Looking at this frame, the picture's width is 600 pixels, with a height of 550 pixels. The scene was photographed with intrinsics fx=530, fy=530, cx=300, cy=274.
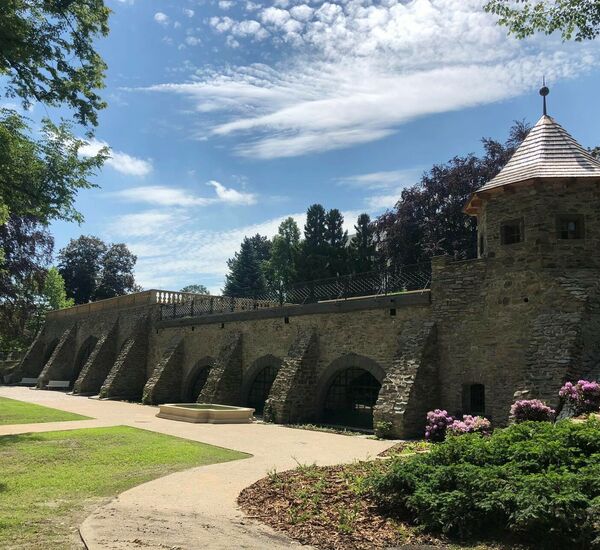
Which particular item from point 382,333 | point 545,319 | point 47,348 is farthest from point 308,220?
point 545,319

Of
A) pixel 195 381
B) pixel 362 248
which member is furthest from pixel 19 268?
A: pixel 362 248

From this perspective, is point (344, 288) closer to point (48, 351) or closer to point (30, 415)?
point (30, 415)

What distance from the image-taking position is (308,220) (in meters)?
47.8

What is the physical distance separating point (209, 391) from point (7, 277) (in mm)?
19999

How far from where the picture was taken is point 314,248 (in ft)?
148

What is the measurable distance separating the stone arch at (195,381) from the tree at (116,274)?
38.5 metres

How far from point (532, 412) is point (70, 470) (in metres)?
8.67

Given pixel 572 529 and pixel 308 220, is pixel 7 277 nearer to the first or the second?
pixel 308 220

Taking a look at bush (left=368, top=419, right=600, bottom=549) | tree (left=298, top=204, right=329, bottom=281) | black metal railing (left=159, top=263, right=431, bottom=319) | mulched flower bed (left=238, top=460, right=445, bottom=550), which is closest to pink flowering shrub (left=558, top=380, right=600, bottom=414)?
bush (left=368, top=419, right=600, bottom=549)

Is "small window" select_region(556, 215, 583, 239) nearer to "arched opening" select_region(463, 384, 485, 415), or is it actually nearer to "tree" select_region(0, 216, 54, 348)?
"arched opening" select_region(463, 384, 485, 415)

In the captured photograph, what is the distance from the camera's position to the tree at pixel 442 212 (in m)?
29.0

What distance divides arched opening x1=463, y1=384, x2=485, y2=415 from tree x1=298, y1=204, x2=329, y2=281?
96.1 ft

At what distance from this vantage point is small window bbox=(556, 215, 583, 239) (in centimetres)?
1304

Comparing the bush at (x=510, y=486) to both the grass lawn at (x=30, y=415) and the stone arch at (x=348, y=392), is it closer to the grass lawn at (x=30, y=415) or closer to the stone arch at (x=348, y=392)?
the stone arch at (x=348, y=392)
